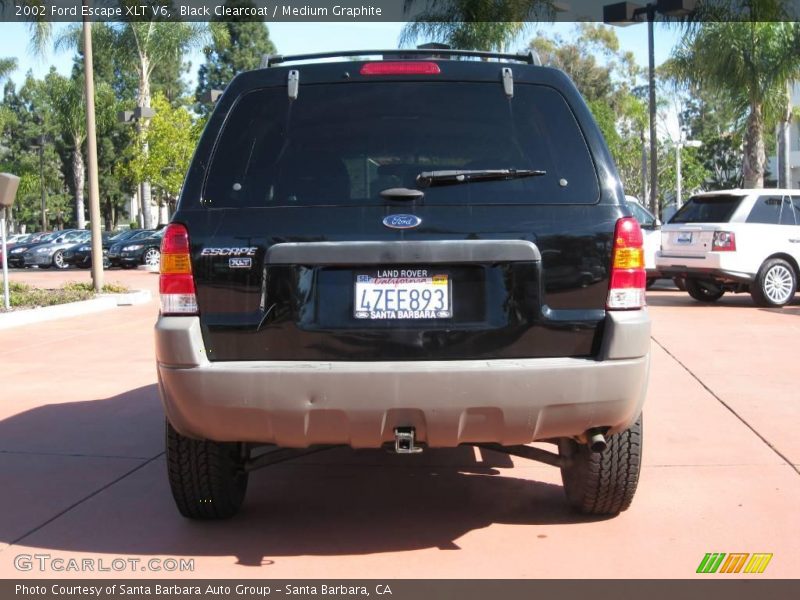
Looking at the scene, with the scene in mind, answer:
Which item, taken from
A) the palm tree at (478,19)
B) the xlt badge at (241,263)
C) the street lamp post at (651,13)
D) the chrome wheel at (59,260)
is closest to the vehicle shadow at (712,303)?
the street lamp post at (651,13)

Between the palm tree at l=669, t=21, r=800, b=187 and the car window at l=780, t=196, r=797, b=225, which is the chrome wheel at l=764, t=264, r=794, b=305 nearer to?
the car window at l=780, t=196, r=797, b=225

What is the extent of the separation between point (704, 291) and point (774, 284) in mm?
1476

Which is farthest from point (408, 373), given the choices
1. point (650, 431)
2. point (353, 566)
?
point (650, 431)

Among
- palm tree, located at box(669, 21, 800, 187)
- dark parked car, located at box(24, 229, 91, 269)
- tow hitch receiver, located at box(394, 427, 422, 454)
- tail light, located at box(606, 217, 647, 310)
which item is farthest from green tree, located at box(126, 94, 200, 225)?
tail light, located at box(606, 217, 647, 310)

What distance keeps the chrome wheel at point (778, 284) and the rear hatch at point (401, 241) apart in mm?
11056

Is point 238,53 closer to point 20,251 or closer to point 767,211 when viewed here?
point 20,251

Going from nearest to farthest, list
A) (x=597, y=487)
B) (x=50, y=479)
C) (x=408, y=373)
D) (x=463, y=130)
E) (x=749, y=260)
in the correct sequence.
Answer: (x=408, y=373), (x=463, y=130), (x=597, y=487), (x=50, y=479), (x=749, y=260)

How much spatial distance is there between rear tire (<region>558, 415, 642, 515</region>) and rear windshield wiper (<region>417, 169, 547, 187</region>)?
130 cm

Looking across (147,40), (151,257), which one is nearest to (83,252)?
(151,257)

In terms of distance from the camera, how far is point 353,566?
3979 mm

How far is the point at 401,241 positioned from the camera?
3.70 meters

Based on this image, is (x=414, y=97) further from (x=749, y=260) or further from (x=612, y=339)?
(x=749, y=260)

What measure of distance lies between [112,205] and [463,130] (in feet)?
236

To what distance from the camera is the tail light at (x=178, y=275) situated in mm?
3797
